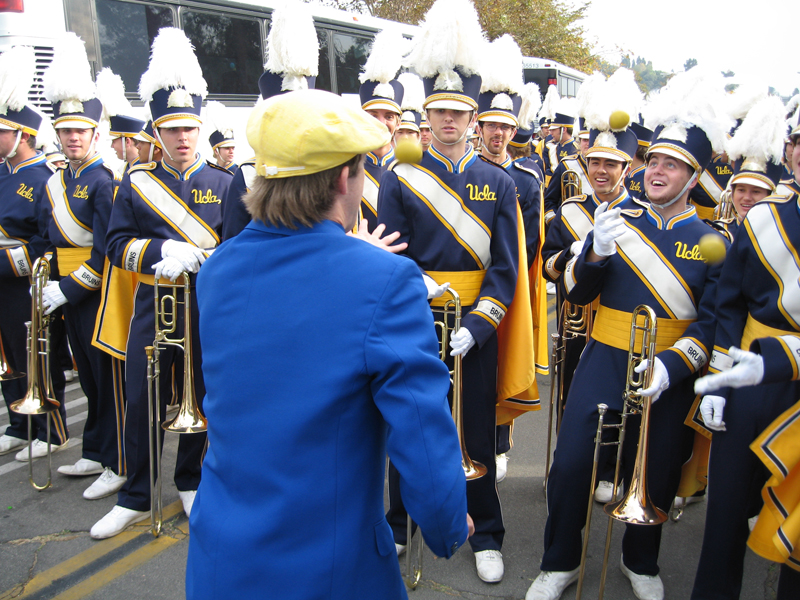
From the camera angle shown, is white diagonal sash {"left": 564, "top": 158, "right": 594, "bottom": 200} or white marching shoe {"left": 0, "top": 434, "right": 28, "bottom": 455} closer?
white marching shoe {"left": 0, "top": 434, "right": 28, "bottom": 455}

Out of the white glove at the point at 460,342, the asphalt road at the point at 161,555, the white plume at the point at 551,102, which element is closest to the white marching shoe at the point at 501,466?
the asphalt road at the point at 161,555

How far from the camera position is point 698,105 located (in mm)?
3164

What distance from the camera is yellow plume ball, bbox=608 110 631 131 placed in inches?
168

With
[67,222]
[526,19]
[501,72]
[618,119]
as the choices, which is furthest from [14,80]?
[526,19]

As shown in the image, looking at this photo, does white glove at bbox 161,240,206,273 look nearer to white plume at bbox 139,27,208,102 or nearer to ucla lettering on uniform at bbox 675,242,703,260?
white plume at bbox 139,27,208,102

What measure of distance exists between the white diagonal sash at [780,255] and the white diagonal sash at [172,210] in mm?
2851

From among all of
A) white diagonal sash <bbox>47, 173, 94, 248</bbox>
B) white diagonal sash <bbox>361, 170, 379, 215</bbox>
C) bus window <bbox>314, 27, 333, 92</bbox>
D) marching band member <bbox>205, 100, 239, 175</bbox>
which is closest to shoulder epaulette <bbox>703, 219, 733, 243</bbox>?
white diagonal sash <bbox>361, 170, 379, 215</bbox>

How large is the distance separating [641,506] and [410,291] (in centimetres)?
191

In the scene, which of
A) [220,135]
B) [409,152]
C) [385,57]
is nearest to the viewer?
[409,152]

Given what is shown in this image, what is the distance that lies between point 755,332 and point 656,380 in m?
0.44

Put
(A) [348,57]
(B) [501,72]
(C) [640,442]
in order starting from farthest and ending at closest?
(A) [348,57] < (B) [501,72] < (C) [640,442]

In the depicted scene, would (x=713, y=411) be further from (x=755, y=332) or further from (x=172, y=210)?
(x=172, y=210)

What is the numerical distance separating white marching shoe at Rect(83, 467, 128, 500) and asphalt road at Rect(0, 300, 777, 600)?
5 centimetres

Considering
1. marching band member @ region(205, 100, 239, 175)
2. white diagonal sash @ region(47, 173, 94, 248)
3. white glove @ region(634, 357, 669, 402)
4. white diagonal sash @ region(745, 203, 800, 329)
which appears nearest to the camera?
white diagonal sash @ region(745, 203, 800, 329)
